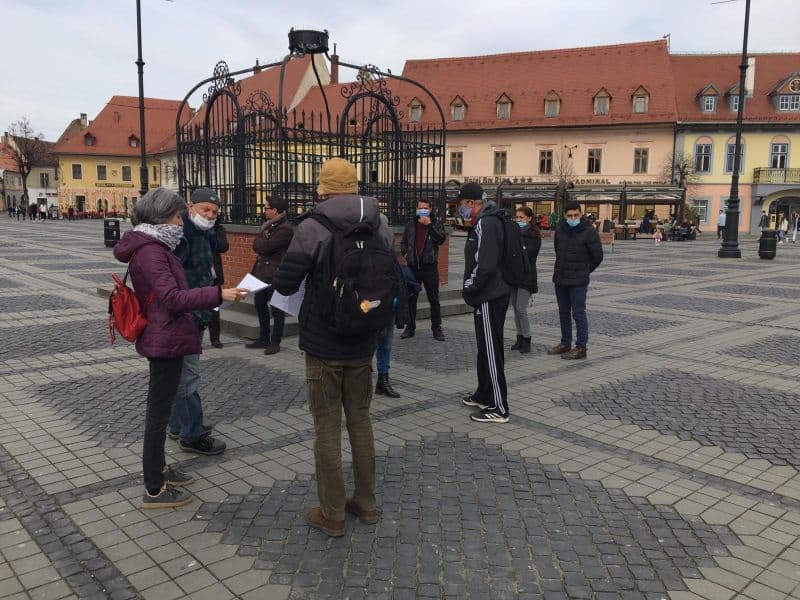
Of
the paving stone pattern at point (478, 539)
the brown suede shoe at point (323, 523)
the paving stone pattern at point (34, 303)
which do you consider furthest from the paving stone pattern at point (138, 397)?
the paving stone pattern at point (34, 303)

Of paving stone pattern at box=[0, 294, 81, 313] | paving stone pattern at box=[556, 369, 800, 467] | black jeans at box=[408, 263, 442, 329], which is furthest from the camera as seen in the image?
paving stone pattern at box=[0, 294, 81, 313]

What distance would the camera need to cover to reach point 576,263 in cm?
773

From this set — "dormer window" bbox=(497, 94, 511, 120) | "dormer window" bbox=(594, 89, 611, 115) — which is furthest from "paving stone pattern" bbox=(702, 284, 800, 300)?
"dormer window" bbox=(497, 94, 511, 120)

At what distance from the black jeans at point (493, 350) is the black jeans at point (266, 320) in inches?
118

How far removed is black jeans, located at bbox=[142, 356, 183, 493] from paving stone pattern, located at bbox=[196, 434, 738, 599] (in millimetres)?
356

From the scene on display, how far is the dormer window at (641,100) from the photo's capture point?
48.1 m

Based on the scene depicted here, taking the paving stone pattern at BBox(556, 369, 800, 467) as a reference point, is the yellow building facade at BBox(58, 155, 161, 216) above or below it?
above

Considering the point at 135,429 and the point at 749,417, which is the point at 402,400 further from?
the point at 749,417

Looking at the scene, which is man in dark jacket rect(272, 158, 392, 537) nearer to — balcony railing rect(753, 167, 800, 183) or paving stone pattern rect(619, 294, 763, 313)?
paving stone pattern rect(619, 294, 763, 313)

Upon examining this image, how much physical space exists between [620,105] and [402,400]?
47925 mm

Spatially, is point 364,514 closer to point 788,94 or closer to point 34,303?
point 34,303

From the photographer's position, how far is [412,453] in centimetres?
484

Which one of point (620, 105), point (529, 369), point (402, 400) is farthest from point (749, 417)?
point (620, 105)

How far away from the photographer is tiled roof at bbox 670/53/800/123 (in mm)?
48000
